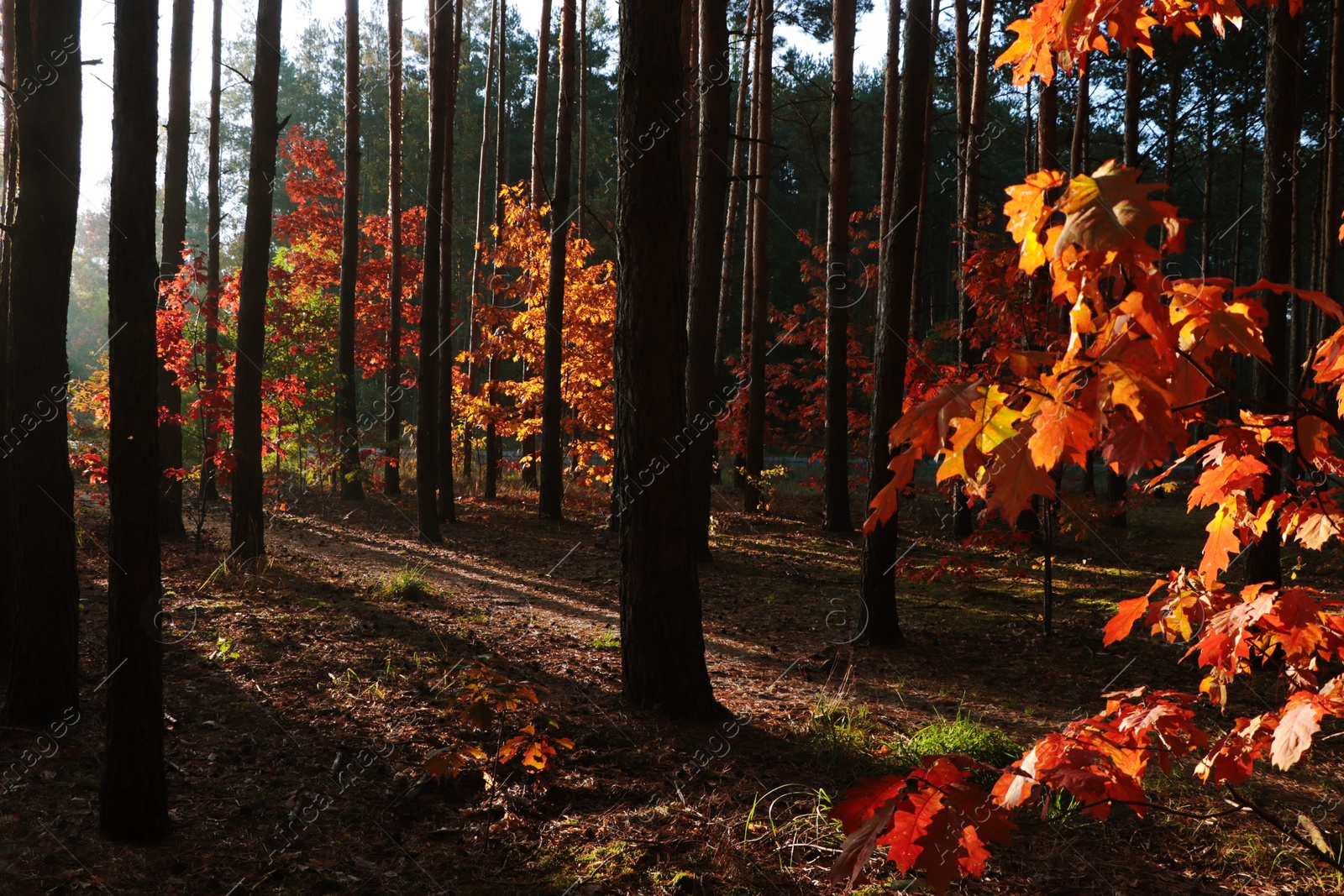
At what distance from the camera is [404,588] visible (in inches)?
295

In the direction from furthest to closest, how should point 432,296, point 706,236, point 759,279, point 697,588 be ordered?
point 759,279 → point 432,296 → point 706,236 → point 697,588

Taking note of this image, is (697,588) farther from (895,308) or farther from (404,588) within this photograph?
(404,588)

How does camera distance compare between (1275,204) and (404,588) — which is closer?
(1275,204)

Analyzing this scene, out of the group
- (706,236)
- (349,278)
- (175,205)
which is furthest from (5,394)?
(349,278)

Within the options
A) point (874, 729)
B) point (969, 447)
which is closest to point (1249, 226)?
point (874, 729)

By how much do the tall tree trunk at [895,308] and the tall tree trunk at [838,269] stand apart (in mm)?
4073

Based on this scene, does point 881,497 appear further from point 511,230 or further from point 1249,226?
point 1249,226

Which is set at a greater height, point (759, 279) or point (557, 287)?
point (759, 279)

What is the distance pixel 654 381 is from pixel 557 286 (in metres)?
8.33

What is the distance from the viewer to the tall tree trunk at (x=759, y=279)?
484 inches

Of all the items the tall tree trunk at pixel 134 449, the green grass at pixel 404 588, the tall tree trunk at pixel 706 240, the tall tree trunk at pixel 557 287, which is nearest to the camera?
the tall tree trunk at pixel 134 449

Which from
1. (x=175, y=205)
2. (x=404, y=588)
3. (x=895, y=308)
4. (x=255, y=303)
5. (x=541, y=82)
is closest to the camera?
(x=895, y=308)

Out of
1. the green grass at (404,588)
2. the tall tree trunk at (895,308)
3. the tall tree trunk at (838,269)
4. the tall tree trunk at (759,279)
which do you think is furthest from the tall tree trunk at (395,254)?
the tall tree trunk at (895,308)

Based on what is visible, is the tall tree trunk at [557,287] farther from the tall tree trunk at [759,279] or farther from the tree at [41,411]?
the tree at [41,411]
